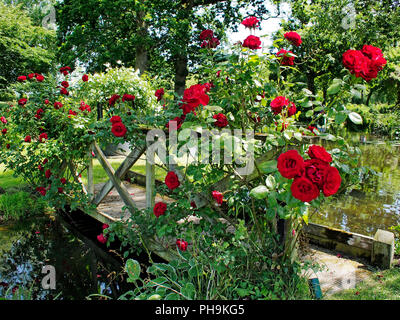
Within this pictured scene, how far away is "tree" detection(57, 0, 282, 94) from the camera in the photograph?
35.6ft

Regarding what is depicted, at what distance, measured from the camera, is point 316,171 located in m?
1.56

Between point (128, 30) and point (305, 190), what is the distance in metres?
11.7

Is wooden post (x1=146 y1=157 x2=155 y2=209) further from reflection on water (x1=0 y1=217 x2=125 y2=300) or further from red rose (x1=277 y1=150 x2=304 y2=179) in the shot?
red rose (x1=277 y1=150 x2=304 y2=179)

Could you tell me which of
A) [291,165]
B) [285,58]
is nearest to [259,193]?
[291,165]

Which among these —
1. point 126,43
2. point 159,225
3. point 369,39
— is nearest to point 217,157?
point 159,225

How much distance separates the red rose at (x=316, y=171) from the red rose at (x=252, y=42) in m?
0.97

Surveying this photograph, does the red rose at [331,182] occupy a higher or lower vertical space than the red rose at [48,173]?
higher

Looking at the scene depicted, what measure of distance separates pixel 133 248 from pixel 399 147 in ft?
51.8

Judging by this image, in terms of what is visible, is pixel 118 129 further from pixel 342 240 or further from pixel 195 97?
pixel 342 240

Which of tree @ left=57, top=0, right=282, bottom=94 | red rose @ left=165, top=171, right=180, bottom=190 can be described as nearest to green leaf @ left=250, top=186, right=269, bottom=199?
red rose @ left=165, top=171, right=180, bottom=190

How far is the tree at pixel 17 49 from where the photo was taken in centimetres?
2034

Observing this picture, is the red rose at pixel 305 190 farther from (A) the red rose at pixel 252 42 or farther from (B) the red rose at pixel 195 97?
(A) the red rose at pixel 252 42

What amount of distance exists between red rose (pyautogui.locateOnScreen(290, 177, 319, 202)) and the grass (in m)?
1.44

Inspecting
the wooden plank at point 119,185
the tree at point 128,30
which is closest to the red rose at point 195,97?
the wooden plank at point 119,185
